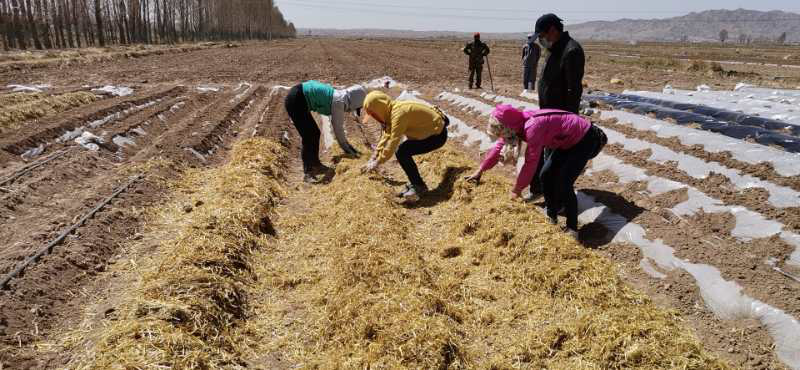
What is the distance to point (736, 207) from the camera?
16.2 ft

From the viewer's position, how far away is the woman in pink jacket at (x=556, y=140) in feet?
15.2

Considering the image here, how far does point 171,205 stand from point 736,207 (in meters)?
6.88

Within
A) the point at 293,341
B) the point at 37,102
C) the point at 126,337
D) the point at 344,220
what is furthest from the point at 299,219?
the point at 37,102

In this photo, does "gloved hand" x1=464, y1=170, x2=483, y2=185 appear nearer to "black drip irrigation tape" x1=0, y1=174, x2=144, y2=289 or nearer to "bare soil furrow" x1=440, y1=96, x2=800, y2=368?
"bare soil furrow" x1=440, y1=96, x2=800, y2=368

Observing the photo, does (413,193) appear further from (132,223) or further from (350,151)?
(132,223)

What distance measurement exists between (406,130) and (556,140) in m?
2.22

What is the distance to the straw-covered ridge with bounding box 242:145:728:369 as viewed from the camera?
127 inches

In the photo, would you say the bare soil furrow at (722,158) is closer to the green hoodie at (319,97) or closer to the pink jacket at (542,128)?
the pink jacket at (542,128)

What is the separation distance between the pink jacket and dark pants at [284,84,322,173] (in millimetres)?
3767

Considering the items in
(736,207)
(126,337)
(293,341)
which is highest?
(736,207)

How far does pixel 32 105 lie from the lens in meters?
10.9

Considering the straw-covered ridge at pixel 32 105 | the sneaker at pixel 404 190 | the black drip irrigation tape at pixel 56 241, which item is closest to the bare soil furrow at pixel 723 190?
the sneaker at pixel 404 190

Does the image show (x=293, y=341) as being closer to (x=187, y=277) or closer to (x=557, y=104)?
(x=187, y=277)

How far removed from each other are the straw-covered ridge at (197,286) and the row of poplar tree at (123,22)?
111 feet
